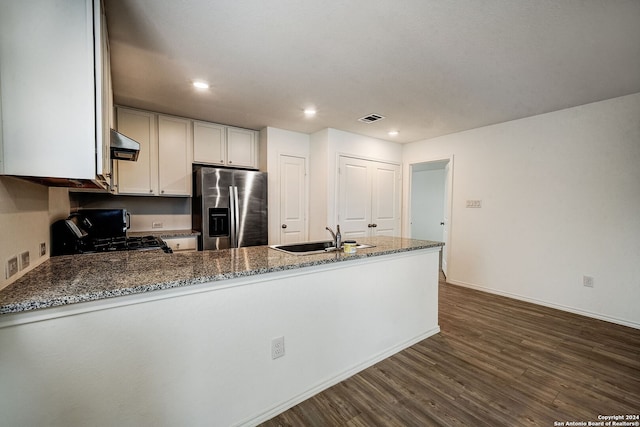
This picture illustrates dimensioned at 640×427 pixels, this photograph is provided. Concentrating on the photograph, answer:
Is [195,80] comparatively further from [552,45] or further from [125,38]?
[552,45]

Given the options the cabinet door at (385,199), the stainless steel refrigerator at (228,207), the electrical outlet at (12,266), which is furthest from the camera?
the cabinet door at (385,199)

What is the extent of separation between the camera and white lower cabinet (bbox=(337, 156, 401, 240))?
Answer: 427cm

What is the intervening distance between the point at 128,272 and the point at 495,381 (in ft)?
8.18

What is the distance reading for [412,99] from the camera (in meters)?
2.92

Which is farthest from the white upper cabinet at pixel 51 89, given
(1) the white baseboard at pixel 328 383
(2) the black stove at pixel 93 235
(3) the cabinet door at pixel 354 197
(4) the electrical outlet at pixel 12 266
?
(3) the cabinet door at pixel 354 197

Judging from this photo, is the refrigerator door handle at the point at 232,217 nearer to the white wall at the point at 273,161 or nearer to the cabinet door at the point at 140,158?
the white wall at the point at 273,161

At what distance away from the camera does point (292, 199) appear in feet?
13.8

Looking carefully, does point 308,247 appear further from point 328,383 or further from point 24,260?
point 24,260

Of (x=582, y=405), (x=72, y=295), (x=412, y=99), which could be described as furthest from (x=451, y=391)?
(x=412, y=99)

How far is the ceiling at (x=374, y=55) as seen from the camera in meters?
1.62

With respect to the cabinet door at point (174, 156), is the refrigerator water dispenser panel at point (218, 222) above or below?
below

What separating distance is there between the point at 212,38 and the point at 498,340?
3.52 metres

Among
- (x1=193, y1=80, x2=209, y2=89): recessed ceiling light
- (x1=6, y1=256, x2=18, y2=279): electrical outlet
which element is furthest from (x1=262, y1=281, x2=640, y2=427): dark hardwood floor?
(x1=193, y1=80, x2=209, y2=89): recessed ceiling light

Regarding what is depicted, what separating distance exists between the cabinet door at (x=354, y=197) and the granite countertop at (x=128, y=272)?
7.29ft
